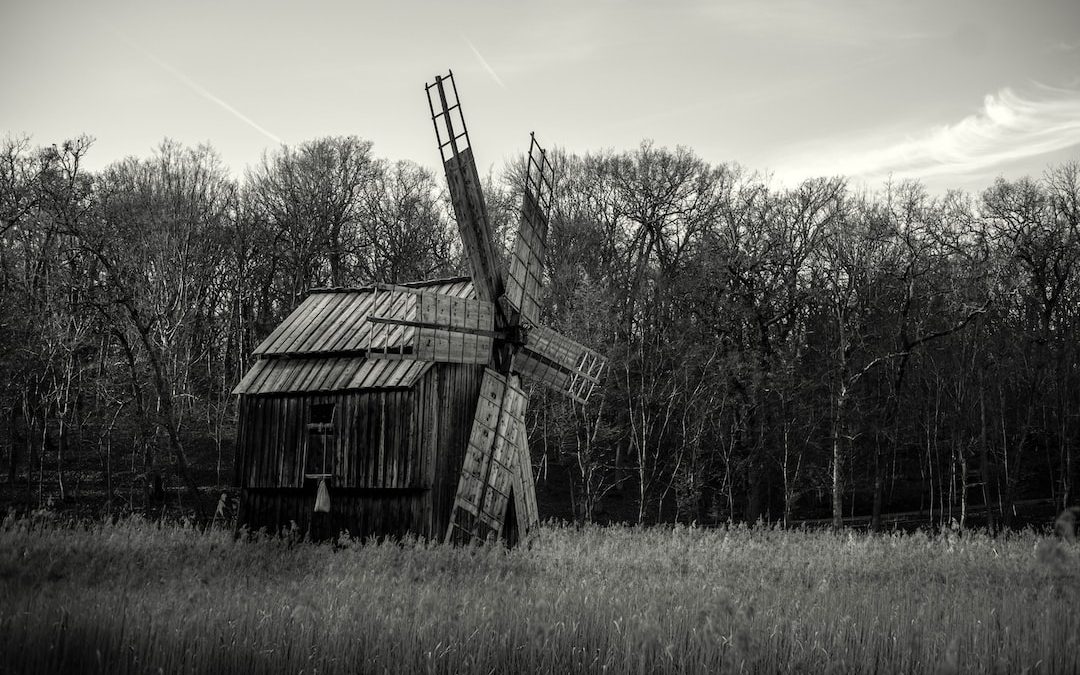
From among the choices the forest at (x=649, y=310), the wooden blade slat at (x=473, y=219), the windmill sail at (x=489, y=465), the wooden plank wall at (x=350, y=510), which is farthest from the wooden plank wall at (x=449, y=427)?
the forest at (x=649, y=310)

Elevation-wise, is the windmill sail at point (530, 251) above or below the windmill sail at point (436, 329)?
above

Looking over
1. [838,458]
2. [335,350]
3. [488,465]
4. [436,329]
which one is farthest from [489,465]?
[838,458]

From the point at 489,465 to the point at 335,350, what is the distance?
449 centimetres

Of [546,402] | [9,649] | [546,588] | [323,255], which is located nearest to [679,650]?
[546,588]

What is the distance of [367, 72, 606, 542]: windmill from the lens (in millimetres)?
18562

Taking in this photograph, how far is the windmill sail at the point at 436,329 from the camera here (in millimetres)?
17766

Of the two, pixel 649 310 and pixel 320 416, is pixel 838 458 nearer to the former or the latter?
pixel 649 310

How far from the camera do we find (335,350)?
20219mm

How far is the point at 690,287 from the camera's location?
126 feet

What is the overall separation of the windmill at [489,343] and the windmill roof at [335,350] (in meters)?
0.36

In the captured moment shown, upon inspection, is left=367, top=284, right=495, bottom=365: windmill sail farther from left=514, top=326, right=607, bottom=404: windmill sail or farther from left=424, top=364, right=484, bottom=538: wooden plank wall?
left=514, top=326, right=607, bottom=404: windmill sail

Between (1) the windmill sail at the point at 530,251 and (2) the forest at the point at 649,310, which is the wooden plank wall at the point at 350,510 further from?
(2) the forest at the point at 649,310

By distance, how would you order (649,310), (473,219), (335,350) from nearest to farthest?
1. (473,219)
2. (335,350)
3. (649,310)

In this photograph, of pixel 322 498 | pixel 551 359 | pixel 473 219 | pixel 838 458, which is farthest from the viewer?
pixel 838 458
